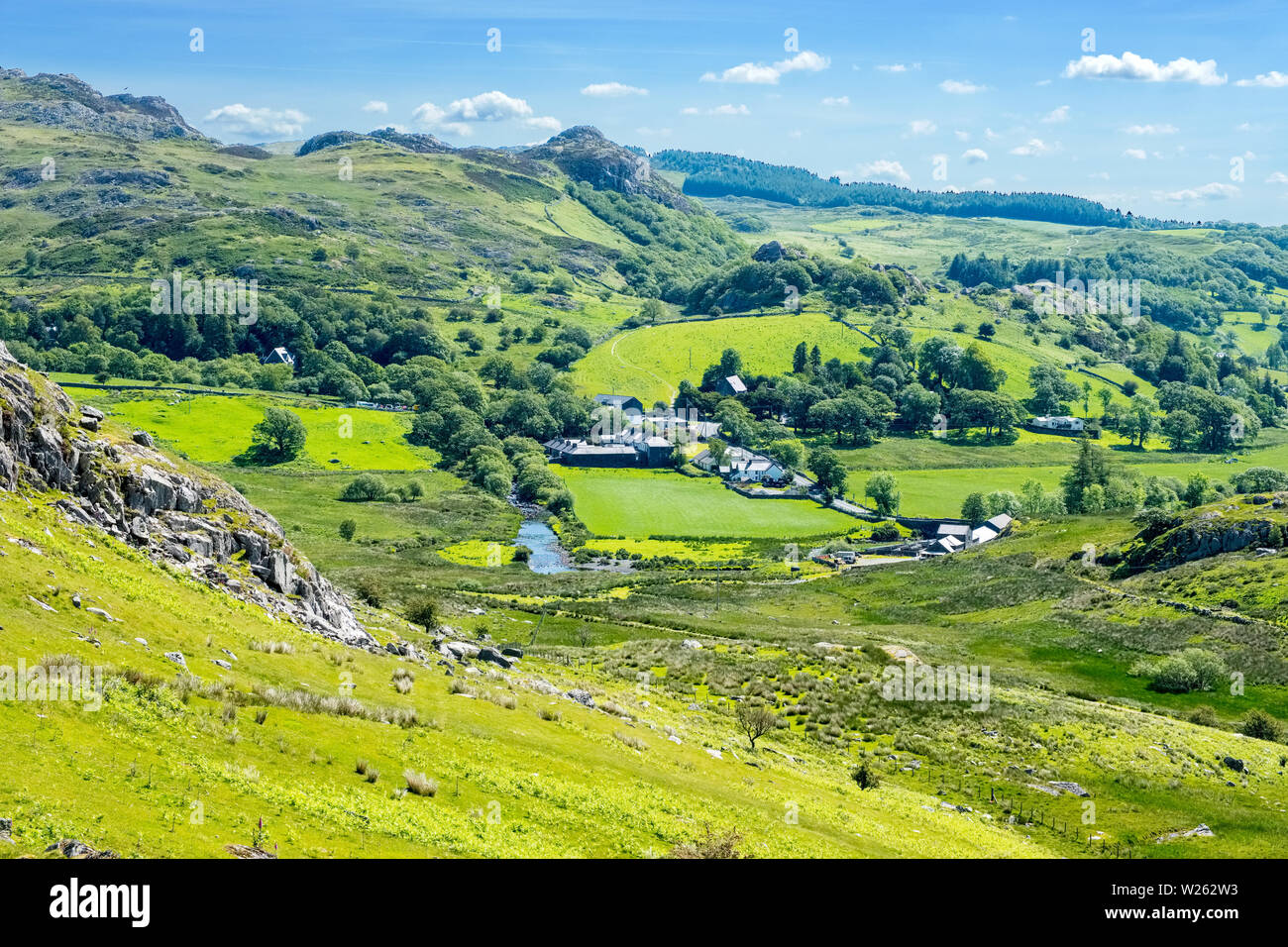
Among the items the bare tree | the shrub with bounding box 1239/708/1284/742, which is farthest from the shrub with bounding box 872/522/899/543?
the bare tree

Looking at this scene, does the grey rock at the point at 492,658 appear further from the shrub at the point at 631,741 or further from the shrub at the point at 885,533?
the shrub at the point at 885,533

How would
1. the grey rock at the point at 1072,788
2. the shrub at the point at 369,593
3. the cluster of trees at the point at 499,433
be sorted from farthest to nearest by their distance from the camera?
the cluster of trees at the point at 499,433 → the shrub at the point at 369,593 → the grey rock at the point at 1072,788

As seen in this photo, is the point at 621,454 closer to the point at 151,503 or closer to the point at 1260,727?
the point at 1260,727

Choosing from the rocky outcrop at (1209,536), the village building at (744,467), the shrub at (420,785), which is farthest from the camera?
the village building at (744,467)

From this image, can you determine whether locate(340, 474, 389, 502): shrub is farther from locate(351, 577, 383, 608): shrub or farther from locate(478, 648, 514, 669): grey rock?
locate(478, 648, 514, 669): grey rock

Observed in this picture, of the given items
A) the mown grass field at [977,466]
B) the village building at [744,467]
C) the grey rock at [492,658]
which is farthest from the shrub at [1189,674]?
the village building at [744,467]
